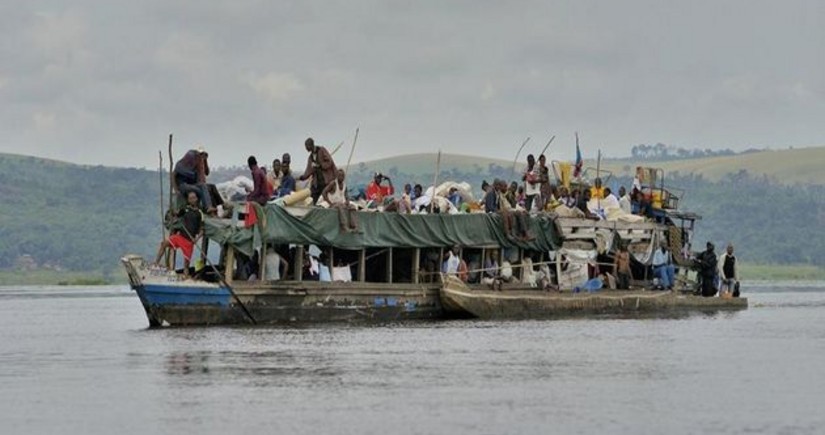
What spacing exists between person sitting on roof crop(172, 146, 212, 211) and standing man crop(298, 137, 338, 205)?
2659 mm

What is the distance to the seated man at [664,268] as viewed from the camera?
4828 cm

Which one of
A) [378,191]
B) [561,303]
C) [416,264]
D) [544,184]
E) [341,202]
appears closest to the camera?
[341,202]

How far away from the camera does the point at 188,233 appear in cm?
3922

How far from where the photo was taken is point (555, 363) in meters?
31.7

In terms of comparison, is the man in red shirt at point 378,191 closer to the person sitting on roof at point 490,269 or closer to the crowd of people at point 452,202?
the crowd of people at point 452,202

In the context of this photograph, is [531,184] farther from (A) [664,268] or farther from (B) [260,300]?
(B) [260,300]

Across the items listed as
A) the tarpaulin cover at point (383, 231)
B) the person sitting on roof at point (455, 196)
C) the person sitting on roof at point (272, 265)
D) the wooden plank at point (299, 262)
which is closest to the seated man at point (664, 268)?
the tarpaulin cover at point (383, 231)

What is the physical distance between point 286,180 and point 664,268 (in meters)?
11.7

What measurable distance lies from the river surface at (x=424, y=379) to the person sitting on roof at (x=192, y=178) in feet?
9.59

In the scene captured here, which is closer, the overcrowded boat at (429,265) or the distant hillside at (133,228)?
the overcrowded boat at (429,265)

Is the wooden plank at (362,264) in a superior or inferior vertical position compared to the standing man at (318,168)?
inferior

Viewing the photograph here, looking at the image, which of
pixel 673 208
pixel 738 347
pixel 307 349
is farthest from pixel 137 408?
pixel 673 208

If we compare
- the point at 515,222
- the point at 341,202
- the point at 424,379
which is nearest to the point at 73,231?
the point at 515,222

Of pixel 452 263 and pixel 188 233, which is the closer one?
pixel 188 233
